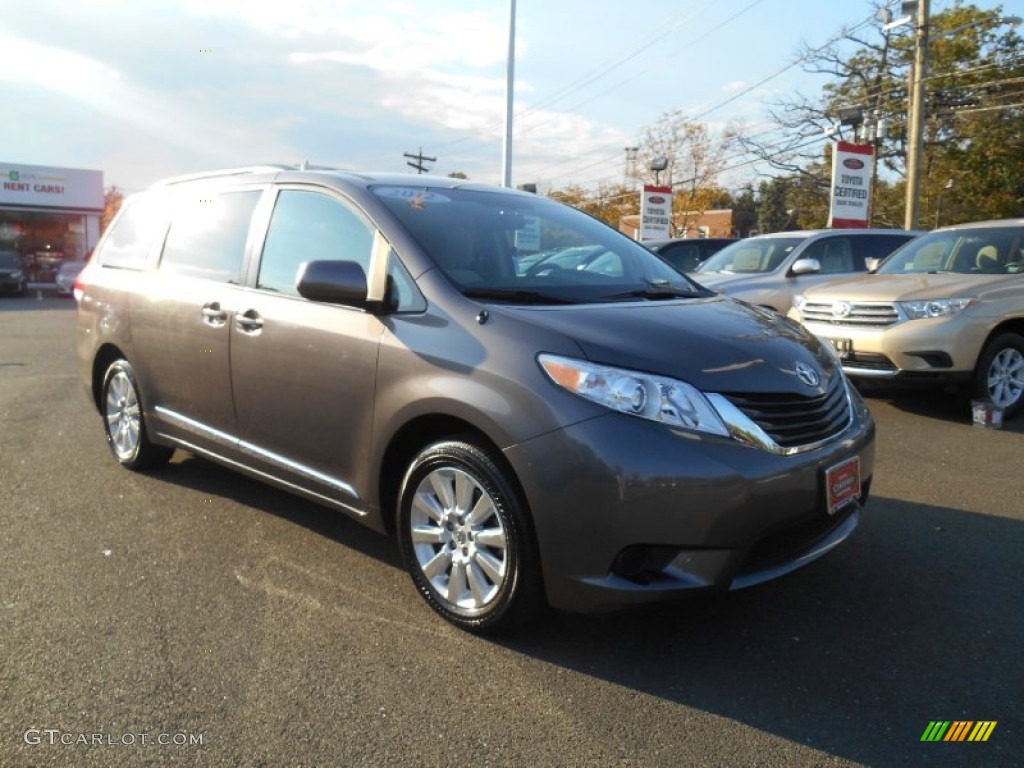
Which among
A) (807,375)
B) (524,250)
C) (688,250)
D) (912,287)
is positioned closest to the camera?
(807,375)

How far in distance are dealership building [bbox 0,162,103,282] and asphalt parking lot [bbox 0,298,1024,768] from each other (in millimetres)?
35879

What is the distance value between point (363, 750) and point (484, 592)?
782 millimetres

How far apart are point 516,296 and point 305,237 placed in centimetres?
123

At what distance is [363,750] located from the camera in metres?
2.48

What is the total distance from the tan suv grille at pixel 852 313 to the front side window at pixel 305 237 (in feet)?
16.5

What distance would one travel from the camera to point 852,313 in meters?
7.27

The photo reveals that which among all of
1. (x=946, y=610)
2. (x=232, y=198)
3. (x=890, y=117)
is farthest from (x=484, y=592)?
(x=890, y=117)

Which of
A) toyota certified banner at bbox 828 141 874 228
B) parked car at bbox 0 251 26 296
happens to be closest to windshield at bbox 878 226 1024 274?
toyota certified banner at bbox 828 141 874 228

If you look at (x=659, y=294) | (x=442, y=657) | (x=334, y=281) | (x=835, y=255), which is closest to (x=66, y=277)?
(x=835, y=255)

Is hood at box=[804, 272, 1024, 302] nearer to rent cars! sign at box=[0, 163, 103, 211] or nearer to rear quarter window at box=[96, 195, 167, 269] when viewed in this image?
rear quarter window at box=[96, 195, 167, 269]

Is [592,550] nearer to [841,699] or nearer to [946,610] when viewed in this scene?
[841,699]

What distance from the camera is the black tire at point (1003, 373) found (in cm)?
687

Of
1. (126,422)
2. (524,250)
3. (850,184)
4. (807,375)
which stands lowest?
(126,422)

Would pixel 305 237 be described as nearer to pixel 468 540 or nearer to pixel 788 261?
pixel 468 540
